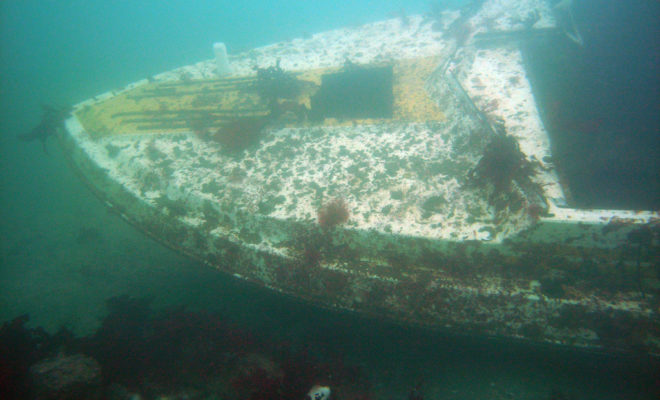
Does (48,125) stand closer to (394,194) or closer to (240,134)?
(240,134)

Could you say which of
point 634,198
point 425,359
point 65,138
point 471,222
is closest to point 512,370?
point 425,359

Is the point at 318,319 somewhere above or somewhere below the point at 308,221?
below

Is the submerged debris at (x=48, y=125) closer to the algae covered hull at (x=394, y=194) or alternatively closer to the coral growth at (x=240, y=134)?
the algae covered hull at (x=394, y=194)

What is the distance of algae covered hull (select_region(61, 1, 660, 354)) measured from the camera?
7.64 ft

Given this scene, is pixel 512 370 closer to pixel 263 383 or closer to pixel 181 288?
pixel 263 383

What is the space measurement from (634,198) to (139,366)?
517 centimetres

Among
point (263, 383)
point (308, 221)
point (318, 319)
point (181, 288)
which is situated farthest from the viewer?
point (181, 288)

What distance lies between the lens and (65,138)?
4766 mm

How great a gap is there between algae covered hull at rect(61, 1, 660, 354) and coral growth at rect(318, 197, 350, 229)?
1 centimetres

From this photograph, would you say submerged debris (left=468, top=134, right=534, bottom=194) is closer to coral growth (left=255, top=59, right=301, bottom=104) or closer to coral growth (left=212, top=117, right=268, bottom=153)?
coral growth (left=212, top=117, right=268, bottom=153)

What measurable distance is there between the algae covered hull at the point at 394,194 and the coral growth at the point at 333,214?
0.01 meters

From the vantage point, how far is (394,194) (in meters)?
2.99

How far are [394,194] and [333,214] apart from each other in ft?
2.28

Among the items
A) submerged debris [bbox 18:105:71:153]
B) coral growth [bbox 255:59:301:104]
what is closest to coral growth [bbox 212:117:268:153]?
coral growth [bbox 255:59:301:104]
